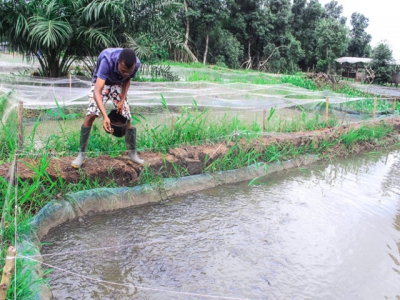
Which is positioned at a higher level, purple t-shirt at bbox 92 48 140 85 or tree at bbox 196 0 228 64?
tree at bbox 196 0 228 64

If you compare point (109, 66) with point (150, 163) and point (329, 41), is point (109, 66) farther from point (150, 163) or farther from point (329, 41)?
point (329, 41)

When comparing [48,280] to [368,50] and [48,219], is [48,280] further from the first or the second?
[368,50]

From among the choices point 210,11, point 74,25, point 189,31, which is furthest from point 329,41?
point 74,25

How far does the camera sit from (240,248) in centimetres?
283

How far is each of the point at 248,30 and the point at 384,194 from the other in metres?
22.6

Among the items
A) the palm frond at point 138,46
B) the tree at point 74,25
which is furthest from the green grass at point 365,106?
the tree at point 74,25

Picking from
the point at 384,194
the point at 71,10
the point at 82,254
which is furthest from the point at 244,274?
the point at 71,10

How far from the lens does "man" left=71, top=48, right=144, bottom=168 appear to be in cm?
294

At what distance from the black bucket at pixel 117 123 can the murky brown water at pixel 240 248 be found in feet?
2.38

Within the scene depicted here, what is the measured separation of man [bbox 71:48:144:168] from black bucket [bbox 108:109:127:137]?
0.13 feet

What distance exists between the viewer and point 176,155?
4004 millimetres

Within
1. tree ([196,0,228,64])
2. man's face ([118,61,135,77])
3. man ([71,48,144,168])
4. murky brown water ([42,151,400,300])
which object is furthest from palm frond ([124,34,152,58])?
tree ([196,0,228,64])

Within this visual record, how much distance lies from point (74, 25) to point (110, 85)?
4116 mm

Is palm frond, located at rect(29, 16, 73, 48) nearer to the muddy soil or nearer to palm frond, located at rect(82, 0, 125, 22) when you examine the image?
palm frond, located at rect(82, 0, 125, 22)
